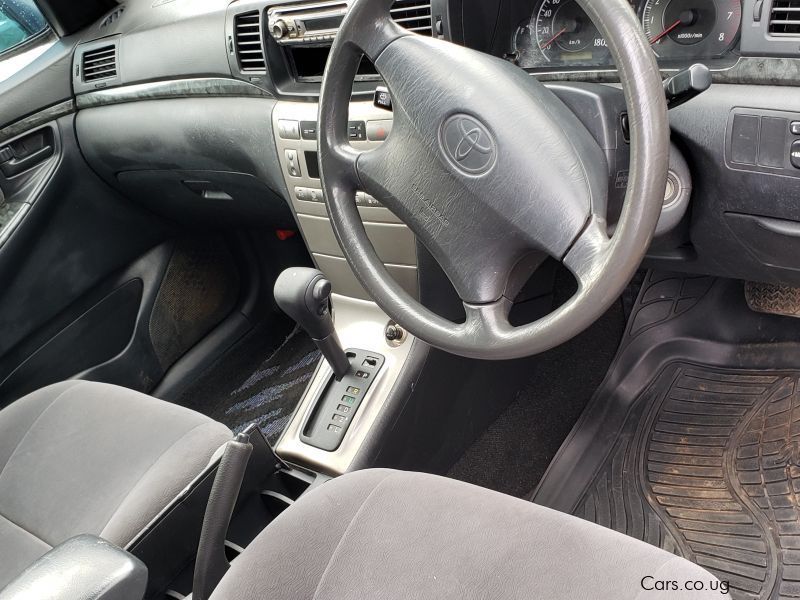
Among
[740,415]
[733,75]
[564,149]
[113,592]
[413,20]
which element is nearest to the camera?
[113,592]

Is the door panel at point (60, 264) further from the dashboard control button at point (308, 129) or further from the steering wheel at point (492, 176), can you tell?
the steering wheel at point (492, 176)

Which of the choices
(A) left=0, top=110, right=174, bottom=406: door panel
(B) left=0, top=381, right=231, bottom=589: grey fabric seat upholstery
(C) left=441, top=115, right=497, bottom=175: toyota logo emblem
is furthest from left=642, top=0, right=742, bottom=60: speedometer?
(A) left=0, top=110, right=174, bottom=406: door panel

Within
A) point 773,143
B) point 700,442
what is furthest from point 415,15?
point 700,442

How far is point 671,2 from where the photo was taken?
1.03 m

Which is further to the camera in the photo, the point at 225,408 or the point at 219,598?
the point at 225,408

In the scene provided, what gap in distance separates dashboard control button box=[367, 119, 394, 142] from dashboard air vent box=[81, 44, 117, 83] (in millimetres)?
852

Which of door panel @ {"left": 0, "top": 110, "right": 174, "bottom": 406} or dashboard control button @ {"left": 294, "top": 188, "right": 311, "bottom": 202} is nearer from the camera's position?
dashboard control button @ {"left": 294, "top": 188, "right": 311, "bottom": 202}

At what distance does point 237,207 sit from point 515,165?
3.82ft

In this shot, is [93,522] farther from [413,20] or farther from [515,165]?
[413,20]

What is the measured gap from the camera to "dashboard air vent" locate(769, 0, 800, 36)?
3.03 ft

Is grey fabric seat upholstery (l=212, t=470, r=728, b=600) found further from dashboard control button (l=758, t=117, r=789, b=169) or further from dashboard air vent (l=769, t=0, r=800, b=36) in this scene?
dashboard air vent (l=769, t=0, r=800, b=36)

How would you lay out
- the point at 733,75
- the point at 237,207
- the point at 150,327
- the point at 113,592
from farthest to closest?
the point at 150,327, the point at 237,207, the point at 733,75, the point at 113,592

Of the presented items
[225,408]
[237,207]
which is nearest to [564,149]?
[237,207]

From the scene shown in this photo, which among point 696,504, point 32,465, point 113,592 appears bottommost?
point 696,504
